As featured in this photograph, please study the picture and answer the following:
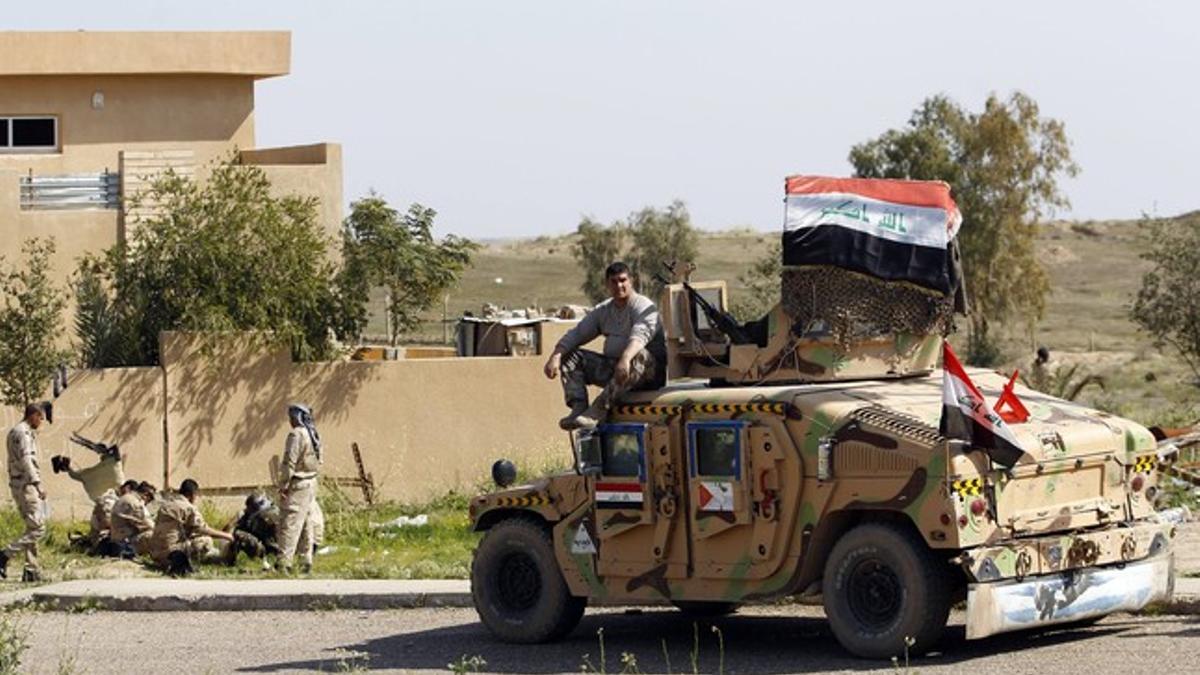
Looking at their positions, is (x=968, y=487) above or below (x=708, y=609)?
above

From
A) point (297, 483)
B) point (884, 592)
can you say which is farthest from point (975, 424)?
point (297, 483)

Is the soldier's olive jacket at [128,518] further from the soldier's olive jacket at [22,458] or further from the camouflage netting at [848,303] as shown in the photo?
the camouflage netting at [848,303]

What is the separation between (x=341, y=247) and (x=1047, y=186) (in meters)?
35.4

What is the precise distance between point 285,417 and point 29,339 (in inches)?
121

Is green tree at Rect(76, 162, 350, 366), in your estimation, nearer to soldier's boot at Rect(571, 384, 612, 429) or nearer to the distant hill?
soldier's boot at Rect(571, 384, 612, 429)

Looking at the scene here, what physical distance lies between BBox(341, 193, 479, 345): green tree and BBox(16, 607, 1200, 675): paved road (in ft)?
30.3

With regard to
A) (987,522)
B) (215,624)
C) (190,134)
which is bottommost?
(215,624)

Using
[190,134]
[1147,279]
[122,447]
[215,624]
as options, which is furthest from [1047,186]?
[215,624]

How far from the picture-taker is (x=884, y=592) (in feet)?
45.4

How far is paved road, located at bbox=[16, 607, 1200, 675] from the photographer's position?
13.9m

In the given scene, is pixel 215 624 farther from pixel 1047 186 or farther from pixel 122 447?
pixel 1047 186

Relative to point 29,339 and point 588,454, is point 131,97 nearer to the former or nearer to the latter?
point 29,339

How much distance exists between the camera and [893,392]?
14531mm

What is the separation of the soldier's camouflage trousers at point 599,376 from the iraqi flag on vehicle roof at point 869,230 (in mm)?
1186
